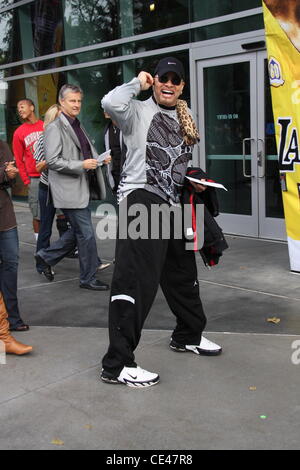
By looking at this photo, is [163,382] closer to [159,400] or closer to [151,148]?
[159,400]

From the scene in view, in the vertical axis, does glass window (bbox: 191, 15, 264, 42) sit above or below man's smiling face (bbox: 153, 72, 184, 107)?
above

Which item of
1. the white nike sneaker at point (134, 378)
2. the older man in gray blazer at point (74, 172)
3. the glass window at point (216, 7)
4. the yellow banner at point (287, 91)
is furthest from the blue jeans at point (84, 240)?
the glass window at point (216, 7)

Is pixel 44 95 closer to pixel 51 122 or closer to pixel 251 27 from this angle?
pixel 251 27

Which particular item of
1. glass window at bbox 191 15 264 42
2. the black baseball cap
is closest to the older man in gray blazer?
the black baseball cap

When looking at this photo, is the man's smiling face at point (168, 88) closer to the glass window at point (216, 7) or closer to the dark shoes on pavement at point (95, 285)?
the dark shoes on pavement at point (95, 285)

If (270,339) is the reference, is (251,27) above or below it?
above

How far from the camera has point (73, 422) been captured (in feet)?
10.9

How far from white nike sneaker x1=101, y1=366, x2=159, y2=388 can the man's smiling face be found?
1659 millimetres

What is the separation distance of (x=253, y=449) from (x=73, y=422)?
98cm

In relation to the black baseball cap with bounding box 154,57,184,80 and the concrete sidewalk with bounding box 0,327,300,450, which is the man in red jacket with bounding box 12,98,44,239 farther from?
the black baseball cap with bounding box 154,57,184,80

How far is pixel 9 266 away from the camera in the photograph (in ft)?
15.4

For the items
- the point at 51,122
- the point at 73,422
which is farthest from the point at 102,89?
the point at 73,422

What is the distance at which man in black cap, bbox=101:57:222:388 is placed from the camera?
369 centimetres

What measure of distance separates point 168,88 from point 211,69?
5.29 metres
